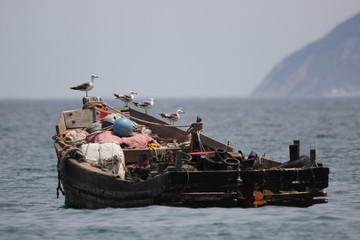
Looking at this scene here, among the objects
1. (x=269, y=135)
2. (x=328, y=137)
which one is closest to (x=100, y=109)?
(x=328, y=137)

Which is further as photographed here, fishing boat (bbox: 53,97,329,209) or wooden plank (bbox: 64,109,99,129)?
wooden plank (bbox: 64,109,99,129)

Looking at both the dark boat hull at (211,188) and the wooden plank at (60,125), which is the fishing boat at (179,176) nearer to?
the dark boat hull at (211,188)

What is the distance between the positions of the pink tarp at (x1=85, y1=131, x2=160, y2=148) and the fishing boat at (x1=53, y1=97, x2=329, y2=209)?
3 centimetres

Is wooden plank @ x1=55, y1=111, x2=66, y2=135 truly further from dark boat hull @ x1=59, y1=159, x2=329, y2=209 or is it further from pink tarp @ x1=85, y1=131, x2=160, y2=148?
dark boat hull @ x1=59, y1=159, x2=329, y2=209

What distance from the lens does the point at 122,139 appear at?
19.6 meters

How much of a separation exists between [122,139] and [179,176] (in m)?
4.49

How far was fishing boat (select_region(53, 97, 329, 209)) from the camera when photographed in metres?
15.6

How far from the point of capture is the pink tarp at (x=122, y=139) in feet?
63.9

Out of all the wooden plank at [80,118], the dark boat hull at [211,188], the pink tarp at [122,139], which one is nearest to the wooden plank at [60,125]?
the wooden plank at [80,118]

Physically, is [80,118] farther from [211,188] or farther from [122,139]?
[211,188]

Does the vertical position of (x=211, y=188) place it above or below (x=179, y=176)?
below

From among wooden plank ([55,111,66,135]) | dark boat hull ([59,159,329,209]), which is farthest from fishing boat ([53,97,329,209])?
wooden plank ([55,111,66,135])

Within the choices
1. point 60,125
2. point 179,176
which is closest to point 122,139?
point 60,125

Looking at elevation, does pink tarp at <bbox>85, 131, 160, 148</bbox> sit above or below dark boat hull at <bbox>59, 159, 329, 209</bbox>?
above
